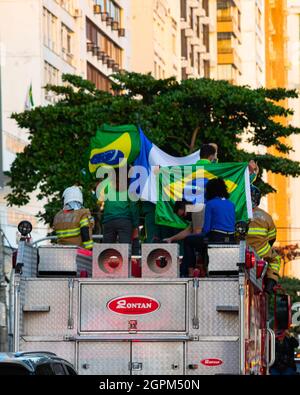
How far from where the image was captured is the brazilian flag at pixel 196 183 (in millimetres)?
16812

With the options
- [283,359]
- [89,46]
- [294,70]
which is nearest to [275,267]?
[283,359]

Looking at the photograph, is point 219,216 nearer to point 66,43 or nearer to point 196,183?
point 196,183

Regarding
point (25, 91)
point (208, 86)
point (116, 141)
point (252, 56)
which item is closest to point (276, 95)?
point (208, 86)

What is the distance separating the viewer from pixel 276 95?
4441 cm

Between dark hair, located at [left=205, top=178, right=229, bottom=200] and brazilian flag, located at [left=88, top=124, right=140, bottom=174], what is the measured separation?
465 cm

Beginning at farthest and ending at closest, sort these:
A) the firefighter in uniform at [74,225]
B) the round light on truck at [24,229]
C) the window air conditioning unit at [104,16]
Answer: the window air conditioning unit at [104,16] < the firefighter in uniform at [74,225] < the round light on truck at [24,229]

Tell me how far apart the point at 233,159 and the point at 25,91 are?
2149 centimetres

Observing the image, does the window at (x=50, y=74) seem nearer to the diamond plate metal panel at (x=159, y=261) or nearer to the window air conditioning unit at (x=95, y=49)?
the window air conditioning unit at (x=95, y=49)

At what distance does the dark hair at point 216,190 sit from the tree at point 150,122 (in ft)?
87.3

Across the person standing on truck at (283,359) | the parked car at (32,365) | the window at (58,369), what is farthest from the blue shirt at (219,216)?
the person standing on truck at (283,359)

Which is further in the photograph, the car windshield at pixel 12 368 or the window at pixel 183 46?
the window at pixel 183 46

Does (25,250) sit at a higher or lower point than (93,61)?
lower
